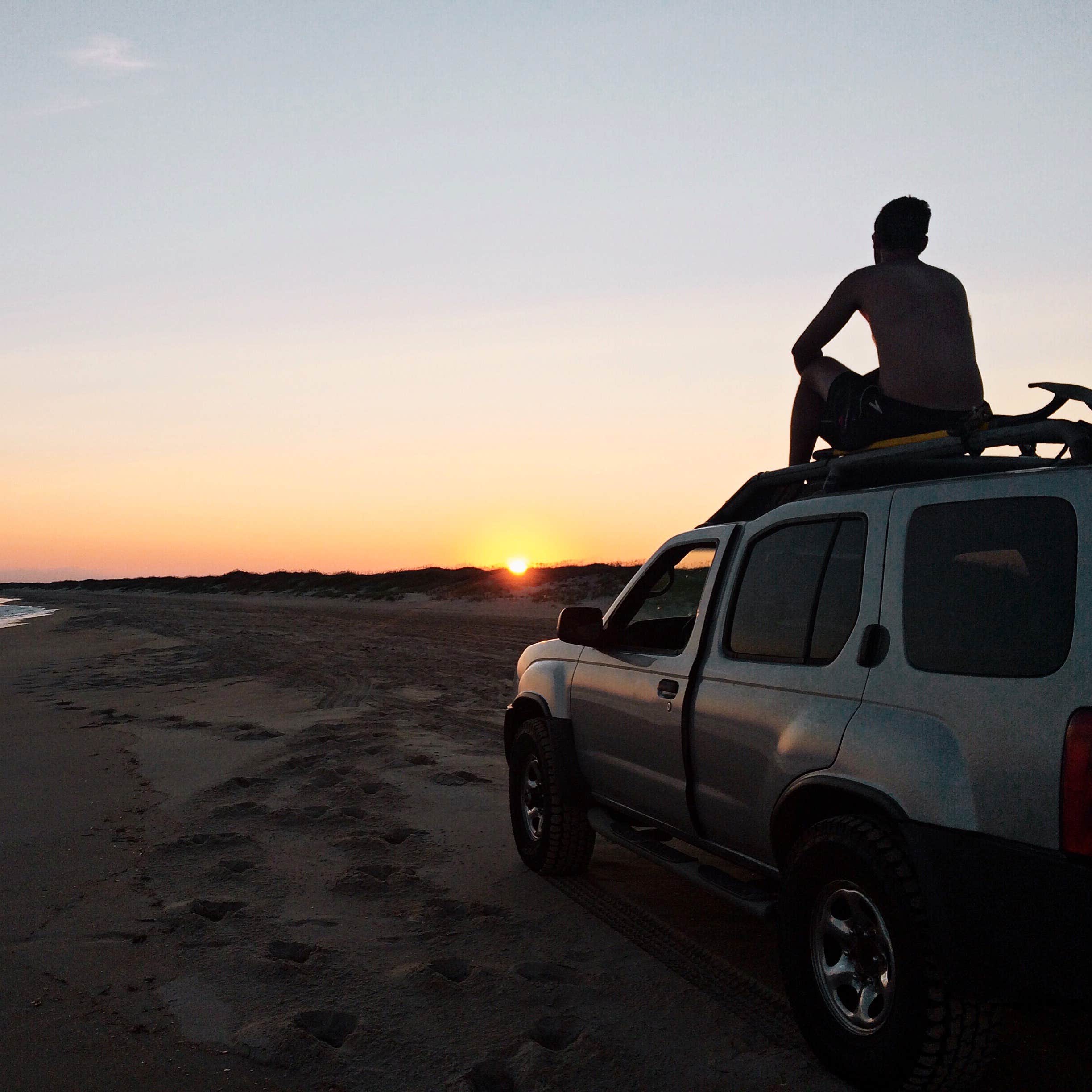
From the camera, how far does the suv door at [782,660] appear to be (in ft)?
11.3

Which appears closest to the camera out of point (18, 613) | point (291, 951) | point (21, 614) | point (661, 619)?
point (291, 951)

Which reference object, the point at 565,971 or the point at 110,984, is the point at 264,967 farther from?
the point at 565,971

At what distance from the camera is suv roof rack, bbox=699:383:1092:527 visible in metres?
3.33

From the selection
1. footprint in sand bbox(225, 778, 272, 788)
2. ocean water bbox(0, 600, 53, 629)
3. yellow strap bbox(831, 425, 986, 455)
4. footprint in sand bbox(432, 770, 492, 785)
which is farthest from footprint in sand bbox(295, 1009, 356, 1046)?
ocean water bbox(0, 600, 53, 629)

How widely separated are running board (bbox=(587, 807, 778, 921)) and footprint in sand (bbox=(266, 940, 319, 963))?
1.45 metres

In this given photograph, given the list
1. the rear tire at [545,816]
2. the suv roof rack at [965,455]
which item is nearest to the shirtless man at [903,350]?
the suv roof rack at [965,455]

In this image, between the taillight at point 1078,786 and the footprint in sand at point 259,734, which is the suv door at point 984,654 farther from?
the footprint in sand at point 259,734

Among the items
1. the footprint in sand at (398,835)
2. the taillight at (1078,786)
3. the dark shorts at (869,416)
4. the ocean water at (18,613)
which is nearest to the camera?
the taillight at (1078,786)

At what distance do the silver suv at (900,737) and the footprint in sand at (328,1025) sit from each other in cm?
146

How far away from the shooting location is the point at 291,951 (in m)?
4.46

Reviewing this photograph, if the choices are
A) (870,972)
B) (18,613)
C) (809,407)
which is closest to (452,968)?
(870,972)

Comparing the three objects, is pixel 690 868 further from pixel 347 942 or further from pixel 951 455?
pixel 951 455

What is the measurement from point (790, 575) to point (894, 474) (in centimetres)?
56

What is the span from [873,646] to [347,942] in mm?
2698
